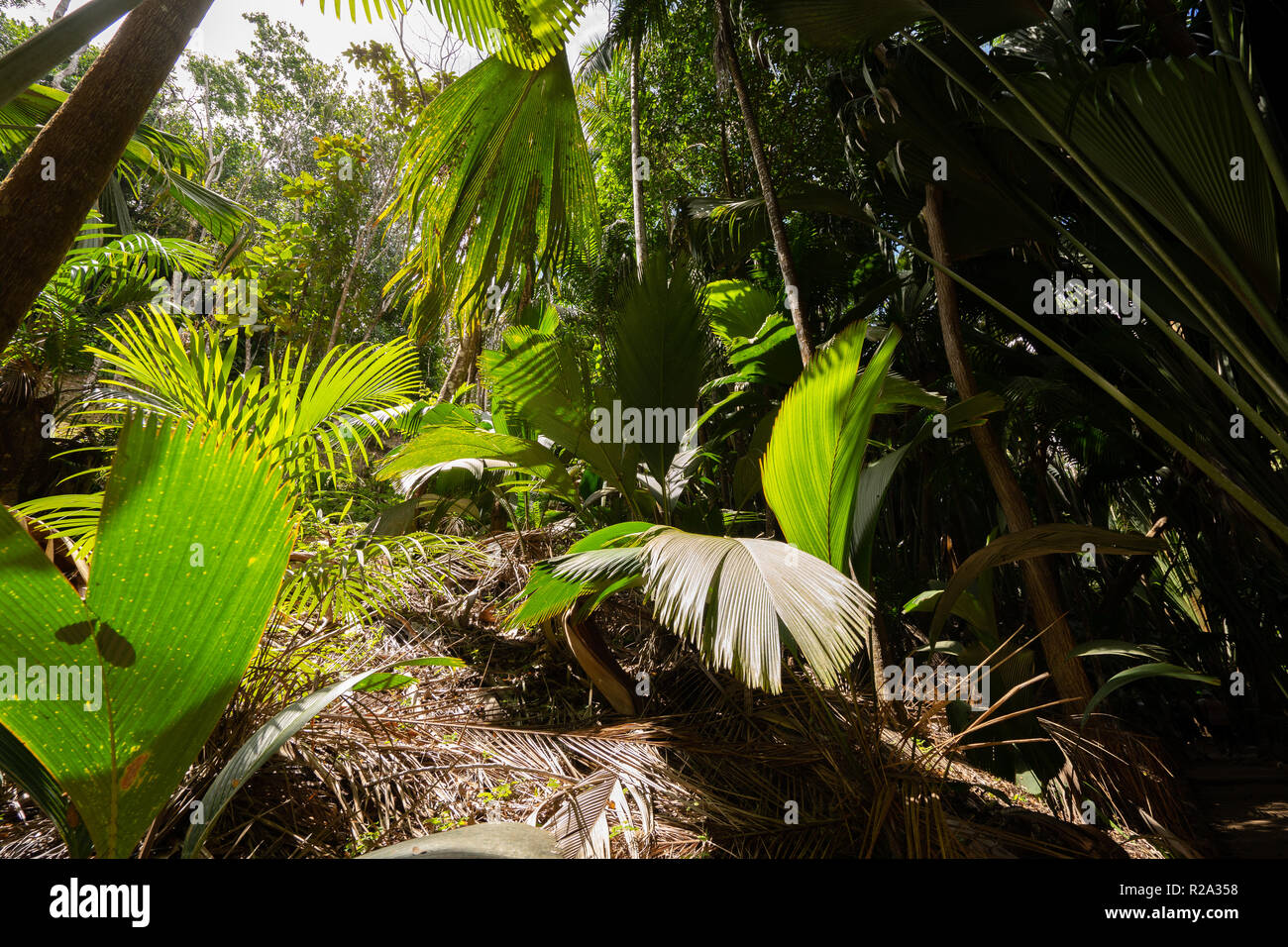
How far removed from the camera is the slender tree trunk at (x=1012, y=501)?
1968 mm

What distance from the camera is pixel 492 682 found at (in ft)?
7.06

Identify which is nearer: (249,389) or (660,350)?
(249,389)

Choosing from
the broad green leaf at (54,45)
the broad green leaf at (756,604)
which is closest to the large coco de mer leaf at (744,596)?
the broad green leaf at (756,604)

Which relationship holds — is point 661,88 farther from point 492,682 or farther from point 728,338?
point 492,682

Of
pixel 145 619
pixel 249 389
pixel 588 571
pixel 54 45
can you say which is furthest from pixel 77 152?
pixel 588 571

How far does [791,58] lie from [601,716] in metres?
3.42

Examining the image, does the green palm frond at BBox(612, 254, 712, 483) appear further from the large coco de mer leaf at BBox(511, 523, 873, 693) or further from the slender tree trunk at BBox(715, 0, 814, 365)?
the large coco de mer leaf at BBox(511, 523, 873, 693)

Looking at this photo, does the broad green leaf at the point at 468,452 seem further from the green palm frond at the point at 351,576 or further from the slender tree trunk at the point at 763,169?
the slender tree trunk at the point at 763,169

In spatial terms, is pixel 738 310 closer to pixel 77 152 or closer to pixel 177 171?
pixel 77 152

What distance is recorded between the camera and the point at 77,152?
4.12ft

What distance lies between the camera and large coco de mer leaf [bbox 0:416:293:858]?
77 cm

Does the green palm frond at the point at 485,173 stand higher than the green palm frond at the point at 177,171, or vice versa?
the green palm frond at the point at 177,171

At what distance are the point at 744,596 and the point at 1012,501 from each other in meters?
1.52

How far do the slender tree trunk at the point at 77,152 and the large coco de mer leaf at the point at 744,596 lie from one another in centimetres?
119
